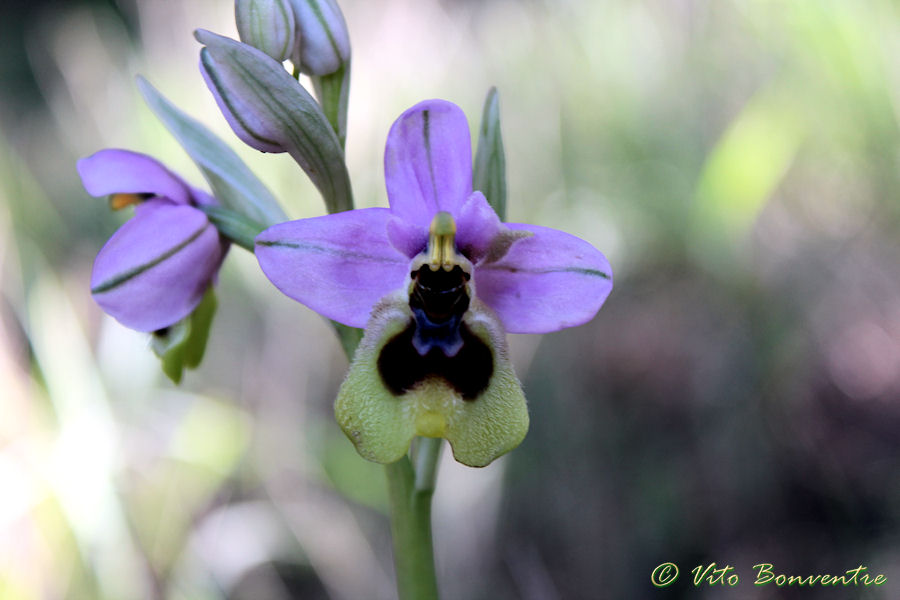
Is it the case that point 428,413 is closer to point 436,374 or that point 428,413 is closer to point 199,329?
point 436,374

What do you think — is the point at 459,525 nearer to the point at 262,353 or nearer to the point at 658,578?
the point at 658,578

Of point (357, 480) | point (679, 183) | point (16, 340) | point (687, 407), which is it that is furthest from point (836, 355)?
point (16, 340)

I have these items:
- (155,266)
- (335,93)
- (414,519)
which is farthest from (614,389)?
(155,266)

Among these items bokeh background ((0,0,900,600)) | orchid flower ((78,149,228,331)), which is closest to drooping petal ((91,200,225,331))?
orchid flower ((78,149,228,331))

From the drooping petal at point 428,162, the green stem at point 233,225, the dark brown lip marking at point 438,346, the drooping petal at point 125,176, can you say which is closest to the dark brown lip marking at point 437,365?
the dark brown lip marking at point 438,346

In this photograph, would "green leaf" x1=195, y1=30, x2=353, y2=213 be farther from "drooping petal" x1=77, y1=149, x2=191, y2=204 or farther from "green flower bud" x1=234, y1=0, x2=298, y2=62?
"drooping petal" x1=77, y1=149, x2=191, y2=204

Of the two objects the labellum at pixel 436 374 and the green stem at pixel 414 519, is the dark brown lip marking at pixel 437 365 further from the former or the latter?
the green stem at pixel 414 519

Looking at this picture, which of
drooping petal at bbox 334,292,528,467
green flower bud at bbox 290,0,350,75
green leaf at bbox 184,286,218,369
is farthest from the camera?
green leaf at bbox 184,286,218,369

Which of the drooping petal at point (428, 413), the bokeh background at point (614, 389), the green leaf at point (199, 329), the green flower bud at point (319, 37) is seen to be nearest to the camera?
the drooping petal at point (428, 413)
